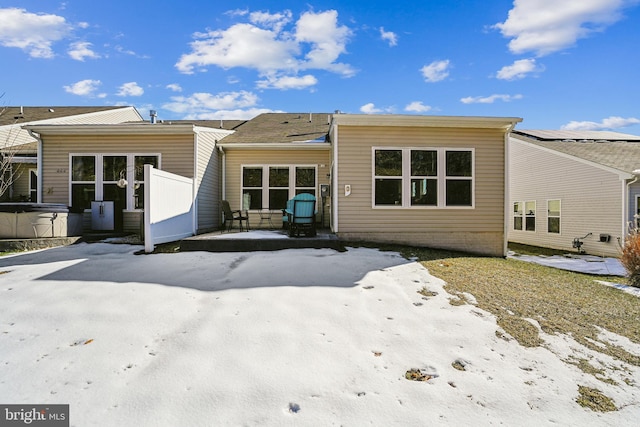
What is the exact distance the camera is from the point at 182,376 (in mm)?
2352

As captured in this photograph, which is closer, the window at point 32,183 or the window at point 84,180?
the window at point 84,180

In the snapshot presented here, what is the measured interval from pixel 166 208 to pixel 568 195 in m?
14.1

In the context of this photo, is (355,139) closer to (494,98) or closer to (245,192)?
(245,192)

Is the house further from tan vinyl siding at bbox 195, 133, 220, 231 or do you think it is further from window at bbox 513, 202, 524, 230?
window at bbox 513, 202, 524, 230

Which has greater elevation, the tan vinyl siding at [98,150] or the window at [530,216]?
the tan vinyl siding at [98,150]

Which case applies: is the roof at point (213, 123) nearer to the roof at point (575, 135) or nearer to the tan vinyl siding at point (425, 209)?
the tan vinyl siding at point (425, 209)

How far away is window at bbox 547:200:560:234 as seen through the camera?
42.6ft

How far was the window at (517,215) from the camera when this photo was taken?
1523 centimetres

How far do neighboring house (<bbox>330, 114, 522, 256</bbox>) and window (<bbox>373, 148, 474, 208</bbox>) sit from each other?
2cm

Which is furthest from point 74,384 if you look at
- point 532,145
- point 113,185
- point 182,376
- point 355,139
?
point 532,145

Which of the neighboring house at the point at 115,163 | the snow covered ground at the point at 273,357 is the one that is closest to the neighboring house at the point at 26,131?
the neighboring house at the point at 115,163

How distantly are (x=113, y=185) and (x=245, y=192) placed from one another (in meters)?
3.68

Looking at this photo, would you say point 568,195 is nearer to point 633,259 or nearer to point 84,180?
point 633,259

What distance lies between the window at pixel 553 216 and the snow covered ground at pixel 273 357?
37.5 feet
